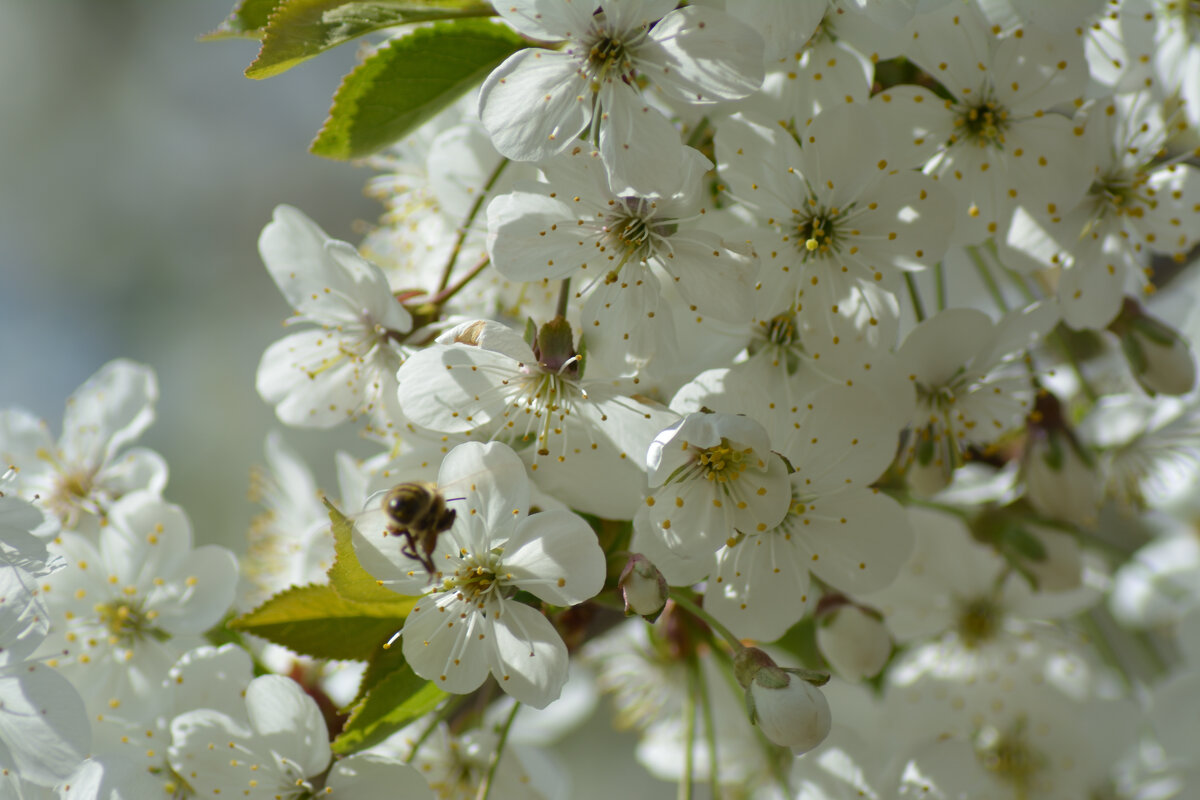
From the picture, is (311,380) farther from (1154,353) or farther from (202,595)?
(1154,353)

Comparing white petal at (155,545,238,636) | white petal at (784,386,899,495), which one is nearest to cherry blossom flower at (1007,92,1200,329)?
white petal at (784,386,899,495)

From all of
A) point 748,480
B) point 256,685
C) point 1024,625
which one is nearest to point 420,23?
point 748,480

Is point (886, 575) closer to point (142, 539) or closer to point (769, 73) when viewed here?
point (769, 73)

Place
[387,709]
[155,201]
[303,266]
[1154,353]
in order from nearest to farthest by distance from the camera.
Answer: [387,709], [303,266], [1154,353], [155,201]

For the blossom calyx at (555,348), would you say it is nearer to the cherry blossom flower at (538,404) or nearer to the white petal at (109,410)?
the cherry blossom flower at (538,404)

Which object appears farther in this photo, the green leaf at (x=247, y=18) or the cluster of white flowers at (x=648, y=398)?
the green leaf at (x=247, y=18)

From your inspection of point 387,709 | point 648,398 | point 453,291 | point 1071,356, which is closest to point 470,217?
point 453,291

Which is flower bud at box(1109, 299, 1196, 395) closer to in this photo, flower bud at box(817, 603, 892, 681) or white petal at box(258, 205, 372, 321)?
flower bud at box(817, 603, 892, 681)

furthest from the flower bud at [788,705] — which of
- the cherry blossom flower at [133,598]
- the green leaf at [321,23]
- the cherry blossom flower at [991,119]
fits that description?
the green leaf at [321,23]
